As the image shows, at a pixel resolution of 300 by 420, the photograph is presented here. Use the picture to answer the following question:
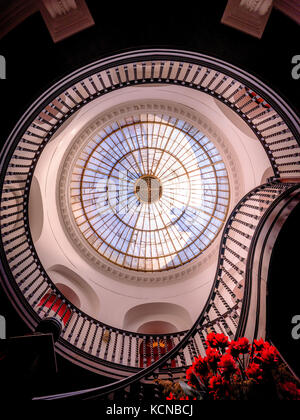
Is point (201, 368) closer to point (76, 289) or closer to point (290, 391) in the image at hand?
point (290, 391)

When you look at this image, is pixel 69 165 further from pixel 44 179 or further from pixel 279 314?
pixel 279 314

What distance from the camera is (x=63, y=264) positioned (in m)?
12.4

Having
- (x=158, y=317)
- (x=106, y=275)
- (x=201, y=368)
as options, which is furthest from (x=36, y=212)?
(x=201, y=368)

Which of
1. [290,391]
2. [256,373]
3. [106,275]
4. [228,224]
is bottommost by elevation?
[290,391]

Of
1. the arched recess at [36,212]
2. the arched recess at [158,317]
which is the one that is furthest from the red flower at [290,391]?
the arched recess at [36,212]

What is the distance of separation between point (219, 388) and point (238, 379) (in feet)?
1.62

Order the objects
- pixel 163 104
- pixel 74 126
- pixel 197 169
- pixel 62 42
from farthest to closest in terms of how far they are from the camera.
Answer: pixel 197 169 → pixel 163 104 → pixel 74 126 → pixel 62 42

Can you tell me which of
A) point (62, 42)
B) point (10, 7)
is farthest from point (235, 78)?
point (10, 7)

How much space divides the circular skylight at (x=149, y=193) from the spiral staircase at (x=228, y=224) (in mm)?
6032

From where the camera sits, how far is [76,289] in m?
12.6

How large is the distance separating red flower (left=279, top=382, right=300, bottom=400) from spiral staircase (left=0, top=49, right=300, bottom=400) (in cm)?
242

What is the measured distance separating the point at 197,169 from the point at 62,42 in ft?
35.0

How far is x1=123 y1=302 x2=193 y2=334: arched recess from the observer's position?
12.8 meters

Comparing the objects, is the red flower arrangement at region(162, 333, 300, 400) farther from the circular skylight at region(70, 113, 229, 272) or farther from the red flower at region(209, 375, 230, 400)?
the circular skylight at region(70, 113, 229, 272)
